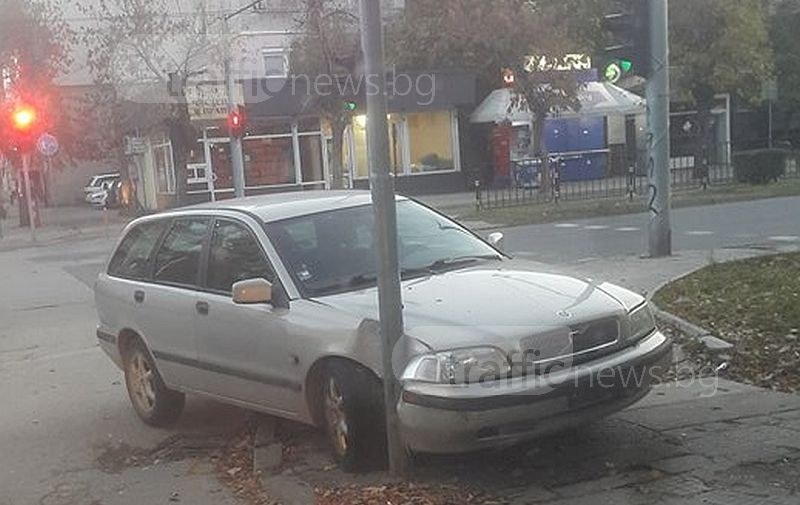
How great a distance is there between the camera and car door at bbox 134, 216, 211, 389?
6988 millimetres

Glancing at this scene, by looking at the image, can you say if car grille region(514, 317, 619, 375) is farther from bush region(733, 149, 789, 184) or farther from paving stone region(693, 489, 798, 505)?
bush region(733, 149, 789, 184)

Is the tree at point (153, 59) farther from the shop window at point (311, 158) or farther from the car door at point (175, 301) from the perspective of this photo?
the car door at point (175, 301)

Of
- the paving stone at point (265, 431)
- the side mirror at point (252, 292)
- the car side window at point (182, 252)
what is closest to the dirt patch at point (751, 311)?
the paving stone at point (265, 431)

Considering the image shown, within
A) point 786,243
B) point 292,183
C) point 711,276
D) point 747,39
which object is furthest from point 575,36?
point 711,276

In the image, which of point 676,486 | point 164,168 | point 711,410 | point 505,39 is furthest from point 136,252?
point 164,168

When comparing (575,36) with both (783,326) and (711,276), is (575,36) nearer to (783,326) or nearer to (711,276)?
(711,276)

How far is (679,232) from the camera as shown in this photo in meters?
18.9

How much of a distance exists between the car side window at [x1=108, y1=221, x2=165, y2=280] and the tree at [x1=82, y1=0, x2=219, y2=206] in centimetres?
2905

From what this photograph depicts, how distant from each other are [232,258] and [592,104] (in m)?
29.7

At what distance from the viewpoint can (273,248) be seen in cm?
649

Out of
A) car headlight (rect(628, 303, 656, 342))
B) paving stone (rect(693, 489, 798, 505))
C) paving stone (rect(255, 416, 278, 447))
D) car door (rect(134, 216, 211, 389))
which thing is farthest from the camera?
car door (rect(134, 216, 211, 389))

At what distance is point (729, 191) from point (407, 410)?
2340 cm

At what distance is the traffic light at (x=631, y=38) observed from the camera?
44.5 feet

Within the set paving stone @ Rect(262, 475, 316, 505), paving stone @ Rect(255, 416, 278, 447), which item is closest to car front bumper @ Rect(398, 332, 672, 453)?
paving stone @ Rect(262, 475, 316, 505)
